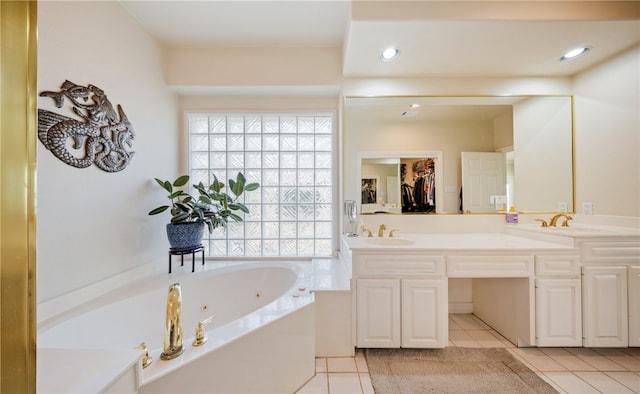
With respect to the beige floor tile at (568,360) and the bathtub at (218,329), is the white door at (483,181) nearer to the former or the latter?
the beige floor tile at (568,360)

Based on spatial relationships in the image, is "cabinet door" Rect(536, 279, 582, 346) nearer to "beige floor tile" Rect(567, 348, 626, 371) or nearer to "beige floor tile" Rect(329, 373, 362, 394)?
"beige floor tile" Rect(567, 348, 626, 371)

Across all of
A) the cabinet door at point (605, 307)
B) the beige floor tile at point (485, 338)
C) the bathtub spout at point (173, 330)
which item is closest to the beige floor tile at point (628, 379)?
the cabinet door at point (605, 307)

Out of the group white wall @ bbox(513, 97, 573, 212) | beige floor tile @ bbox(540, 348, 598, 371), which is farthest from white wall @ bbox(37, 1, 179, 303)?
white wall @ bbox(513, 97, 573, 212)

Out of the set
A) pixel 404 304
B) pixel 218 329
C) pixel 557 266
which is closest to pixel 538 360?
pixel 557 266

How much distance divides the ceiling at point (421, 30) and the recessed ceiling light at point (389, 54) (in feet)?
0.17

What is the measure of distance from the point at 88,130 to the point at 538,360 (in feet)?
11.0

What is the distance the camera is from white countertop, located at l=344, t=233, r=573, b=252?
5.57 ft

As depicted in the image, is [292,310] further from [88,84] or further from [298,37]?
[298,37]

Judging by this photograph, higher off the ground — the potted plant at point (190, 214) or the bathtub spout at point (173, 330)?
the potted plant at point (190, 214)

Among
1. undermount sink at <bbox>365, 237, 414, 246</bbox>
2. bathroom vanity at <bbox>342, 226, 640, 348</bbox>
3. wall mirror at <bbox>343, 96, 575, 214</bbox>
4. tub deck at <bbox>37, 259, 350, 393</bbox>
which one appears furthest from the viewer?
wall mirror at <bbox>343, 96, 575, 214</bbox>

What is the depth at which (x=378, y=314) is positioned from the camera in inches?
66.8

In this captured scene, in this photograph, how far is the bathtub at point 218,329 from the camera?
104 cm

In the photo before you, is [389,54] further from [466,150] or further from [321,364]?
[321,364]

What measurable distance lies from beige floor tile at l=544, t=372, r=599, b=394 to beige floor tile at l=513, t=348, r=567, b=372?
0.14 ft
